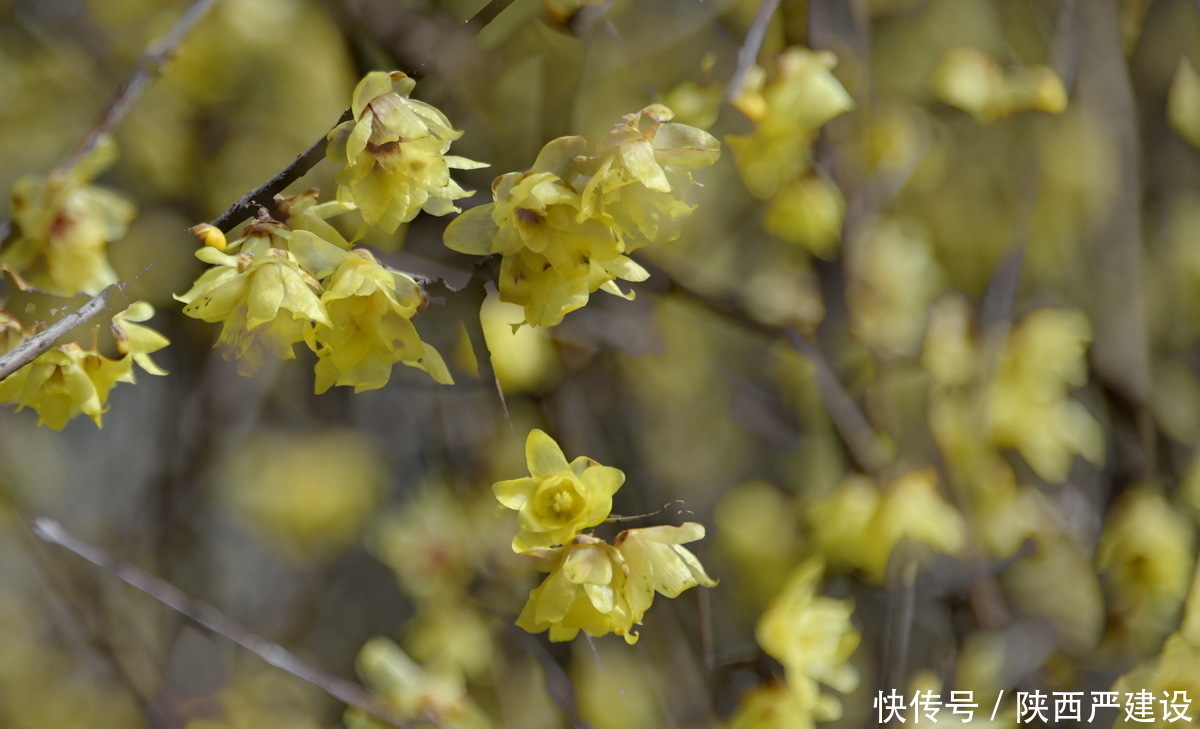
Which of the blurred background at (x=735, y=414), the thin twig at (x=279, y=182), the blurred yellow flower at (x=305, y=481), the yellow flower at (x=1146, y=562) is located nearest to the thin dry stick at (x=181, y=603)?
the blurred background at (x=735, y=414)

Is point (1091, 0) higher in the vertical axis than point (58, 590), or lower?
higher

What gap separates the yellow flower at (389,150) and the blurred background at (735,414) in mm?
381

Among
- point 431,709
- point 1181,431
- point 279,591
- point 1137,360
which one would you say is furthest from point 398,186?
point 1181,431

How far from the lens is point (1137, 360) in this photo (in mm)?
1070

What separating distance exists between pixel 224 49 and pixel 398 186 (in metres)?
0.45

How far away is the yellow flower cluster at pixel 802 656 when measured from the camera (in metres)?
0.80

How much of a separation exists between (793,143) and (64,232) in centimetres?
64

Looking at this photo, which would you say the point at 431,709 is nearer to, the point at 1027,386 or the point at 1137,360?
the point at 1027,386

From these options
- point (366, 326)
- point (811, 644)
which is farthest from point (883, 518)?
point (366, 326)

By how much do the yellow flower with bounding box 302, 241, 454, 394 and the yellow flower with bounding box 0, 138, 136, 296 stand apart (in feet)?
0.72

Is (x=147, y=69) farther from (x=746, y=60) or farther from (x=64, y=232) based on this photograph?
(x=746, y=60)

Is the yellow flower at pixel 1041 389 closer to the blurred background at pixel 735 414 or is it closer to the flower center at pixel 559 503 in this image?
the blurred background at pixel 735 414

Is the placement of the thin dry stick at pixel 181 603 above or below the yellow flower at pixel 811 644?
below

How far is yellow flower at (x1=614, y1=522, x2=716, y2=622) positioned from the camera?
519 mm
